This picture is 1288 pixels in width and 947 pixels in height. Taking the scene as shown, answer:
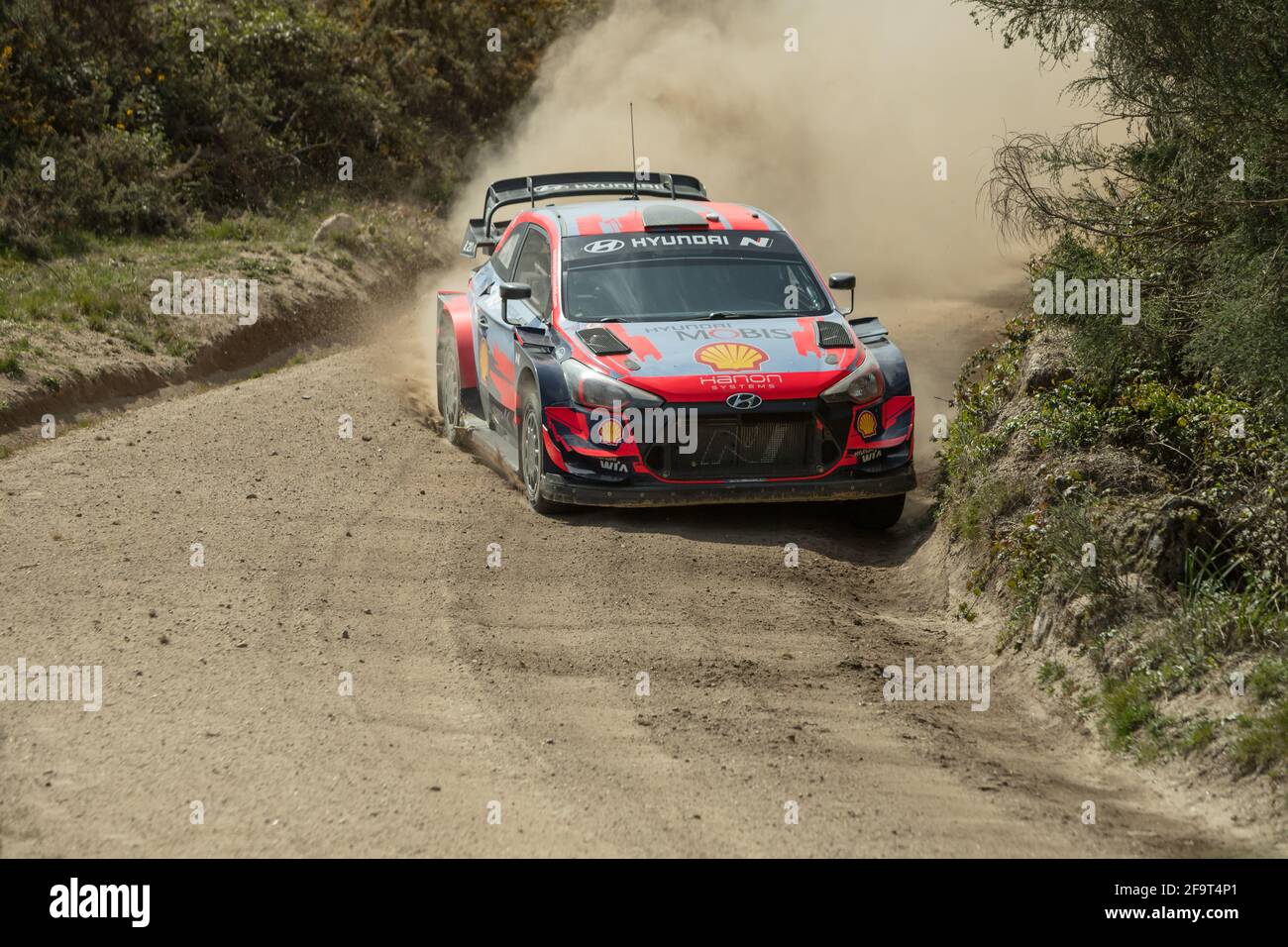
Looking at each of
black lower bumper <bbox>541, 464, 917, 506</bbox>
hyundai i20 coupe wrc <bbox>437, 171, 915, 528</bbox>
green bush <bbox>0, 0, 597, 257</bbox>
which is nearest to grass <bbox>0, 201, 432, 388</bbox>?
green bush <bbox>0, 0, 597, 257</bbox>

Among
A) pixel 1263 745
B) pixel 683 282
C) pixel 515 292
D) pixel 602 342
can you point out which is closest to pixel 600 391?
pixel 602 342

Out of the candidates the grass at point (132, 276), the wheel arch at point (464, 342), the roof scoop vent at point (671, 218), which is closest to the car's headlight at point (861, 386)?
the roof scoop vent at point (671, 218)

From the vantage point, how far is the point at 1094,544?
693 cm

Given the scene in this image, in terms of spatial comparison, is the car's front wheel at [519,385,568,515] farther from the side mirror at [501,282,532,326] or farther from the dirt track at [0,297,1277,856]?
the side mirror at [501,282,532,326]

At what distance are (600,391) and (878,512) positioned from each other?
1.85 metres

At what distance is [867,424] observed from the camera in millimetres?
8742

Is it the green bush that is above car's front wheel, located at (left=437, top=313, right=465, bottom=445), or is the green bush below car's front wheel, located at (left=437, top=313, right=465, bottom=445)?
above

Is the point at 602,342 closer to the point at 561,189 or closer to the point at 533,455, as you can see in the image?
the point at 533,455

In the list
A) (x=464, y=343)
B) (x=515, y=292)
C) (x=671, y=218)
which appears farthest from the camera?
(x=464, y=343)

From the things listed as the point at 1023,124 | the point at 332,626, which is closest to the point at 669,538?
the point at 332,626

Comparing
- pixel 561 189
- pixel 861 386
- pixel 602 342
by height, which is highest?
pixel 561 189

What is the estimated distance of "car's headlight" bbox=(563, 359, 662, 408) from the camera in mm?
8539

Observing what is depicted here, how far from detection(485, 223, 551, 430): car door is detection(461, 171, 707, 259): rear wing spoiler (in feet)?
3.48

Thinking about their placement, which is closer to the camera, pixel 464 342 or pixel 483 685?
pixel 483 685
